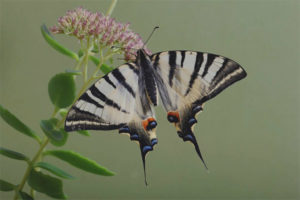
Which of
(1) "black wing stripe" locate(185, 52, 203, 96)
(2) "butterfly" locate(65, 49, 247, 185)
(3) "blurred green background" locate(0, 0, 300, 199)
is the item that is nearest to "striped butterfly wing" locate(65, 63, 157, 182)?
(2) "butterfly" locate(65, 49, 247, 185)

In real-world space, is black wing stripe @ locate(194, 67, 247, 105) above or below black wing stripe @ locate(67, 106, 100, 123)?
above

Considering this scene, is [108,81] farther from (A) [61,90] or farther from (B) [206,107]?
(B) [206,107]

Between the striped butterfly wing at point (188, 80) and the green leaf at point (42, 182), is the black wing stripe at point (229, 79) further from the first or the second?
the green leaf at point (42, 182)

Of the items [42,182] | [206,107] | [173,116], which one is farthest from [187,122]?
[206,107]

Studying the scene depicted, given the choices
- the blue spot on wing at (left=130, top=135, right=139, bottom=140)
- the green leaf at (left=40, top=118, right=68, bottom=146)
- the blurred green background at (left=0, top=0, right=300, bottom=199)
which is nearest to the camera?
the green leaf at (left=40, top=118, right=68, bottom=146)

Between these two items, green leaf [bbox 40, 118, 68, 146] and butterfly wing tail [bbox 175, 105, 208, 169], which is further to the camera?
butterfly wing tail [bbox 175, 105, 208, 169]

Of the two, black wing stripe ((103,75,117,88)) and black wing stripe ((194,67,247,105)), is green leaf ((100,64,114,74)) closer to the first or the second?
black wing stripe ((103,75,117,88))

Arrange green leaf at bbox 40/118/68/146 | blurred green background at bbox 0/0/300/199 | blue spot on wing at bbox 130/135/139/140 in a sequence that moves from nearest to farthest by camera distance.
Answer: green leaf at bbox 40/118/68/146 → blue spot on wing at bbox 130/135/139/140 → blurred green background at bbox 0/0/300/199
